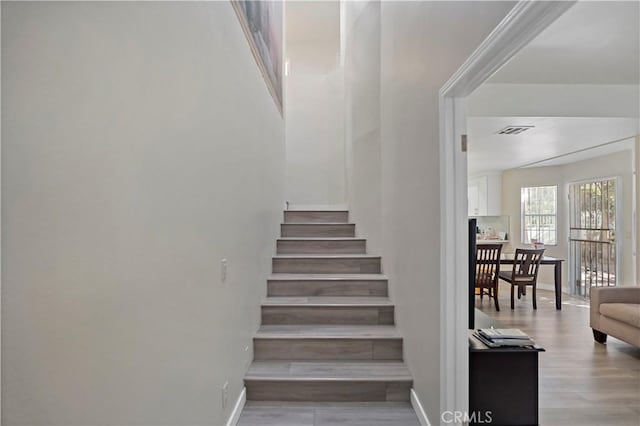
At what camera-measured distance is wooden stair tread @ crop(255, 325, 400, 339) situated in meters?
2.85

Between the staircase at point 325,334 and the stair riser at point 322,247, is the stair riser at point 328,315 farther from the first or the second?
the stair riser at point 322,247

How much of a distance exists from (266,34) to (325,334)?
2729mm

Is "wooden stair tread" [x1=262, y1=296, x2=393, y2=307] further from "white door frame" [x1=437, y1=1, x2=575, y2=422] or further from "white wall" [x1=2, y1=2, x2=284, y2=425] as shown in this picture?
"white wall" [x1=2, y1=2, x2=284, y2=425]

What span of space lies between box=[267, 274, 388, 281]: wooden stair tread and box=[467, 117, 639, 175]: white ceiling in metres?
2.00

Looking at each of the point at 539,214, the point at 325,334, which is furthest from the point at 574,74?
the point at 539,214

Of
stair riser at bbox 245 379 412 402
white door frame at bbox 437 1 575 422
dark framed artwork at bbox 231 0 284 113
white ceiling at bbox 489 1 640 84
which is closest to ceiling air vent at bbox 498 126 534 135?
white ceiling at bbox 489 1 640 84

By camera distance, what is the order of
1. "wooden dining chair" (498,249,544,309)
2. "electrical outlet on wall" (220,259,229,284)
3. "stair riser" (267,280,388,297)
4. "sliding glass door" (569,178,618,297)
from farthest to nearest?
"sliding glass door" (569,178,618,297) < "wooden dining chair" (498,249,544,309) < "stair riser" (267,280,388,297) < "electrical outlet on wall" (220,259,229,284)

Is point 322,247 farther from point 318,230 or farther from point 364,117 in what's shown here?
point 364,117

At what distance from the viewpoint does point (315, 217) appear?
196 inches

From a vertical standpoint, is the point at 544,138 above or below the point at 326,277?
above

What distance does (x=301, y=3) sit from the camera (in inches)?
Result: 224

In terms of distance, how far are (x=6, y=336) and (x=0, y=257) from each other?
171 millimetres

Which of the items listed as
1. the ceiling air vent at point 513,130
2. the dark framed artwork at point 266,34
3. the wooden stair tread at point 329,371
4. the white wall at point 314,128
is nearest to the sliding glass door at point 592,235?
the ceiling air vent at point 513,130

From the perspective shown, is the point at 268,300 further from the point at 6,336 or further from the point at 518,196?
the point at 518,196
